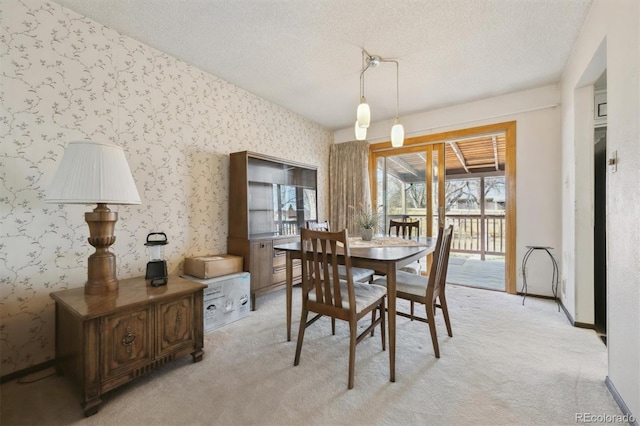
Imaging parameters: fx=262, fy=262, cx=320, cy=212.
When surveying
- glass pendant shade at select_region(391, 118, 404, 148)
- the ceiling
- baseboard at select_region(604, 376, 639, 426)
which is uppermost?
the ceiling

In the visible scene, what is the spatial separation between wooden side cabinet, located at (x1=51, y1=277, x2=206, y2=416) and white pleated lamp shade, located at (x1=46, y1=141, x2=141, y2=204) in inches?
23.4

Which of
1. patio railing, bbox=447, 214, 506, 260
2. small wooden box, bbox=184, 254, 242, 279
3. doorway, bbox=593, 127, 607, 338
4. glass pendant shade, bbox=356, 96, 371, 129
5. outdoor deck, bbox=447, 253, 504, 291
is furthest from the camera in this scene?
patio railing, bbox=447, 214, 506, 260

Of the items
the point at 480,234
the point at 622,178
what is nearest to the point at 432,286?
the point at 622,178

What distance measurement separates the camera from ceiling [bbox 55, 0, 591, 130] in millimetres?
1849

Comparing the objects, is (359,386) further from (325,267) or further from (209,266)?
(209,266)

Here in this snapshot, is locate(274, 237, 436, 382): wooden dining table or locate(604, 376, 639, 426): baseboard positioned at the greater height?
locate(274, 237, 436, 382): wooden dining table

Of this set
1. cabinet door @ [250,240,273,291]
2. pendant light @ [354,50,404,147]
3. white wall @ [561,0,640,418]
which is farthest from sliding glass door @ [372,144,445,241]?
cabinet door @ [250,240,273,291]

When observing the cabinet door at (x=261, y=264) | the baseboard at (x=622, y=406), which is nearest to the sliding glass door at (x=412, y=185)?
the cabinet door at (x=261, y=264)

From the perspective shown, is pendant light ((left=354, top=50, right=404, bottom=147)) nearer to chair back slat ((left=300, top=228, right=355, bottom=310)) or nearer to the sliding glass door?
chair back slat ((left=300, top=228, right=355, bottom=310))

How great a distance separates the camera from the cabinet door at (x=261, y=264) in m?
2.76

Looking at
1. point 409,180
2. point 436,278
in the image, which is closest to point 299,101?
point 409,180

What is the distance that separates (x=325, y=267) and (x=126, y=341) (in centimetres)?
120

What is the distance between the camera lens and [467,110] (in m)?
3.51

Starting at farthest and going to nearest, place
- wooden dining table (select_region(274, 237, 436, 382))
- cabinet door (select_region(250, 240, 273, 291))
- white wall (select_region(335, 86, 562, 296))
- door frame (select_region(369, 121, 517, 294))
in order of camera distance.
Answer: door frame (select_region(369, 121, 517, 294))
white wall (select_region(335, 86, 562, 296))
cabinet door (select_region(250, 240, 273, 291))
wooden dining table (select_region(274, 237, 436, 382))
